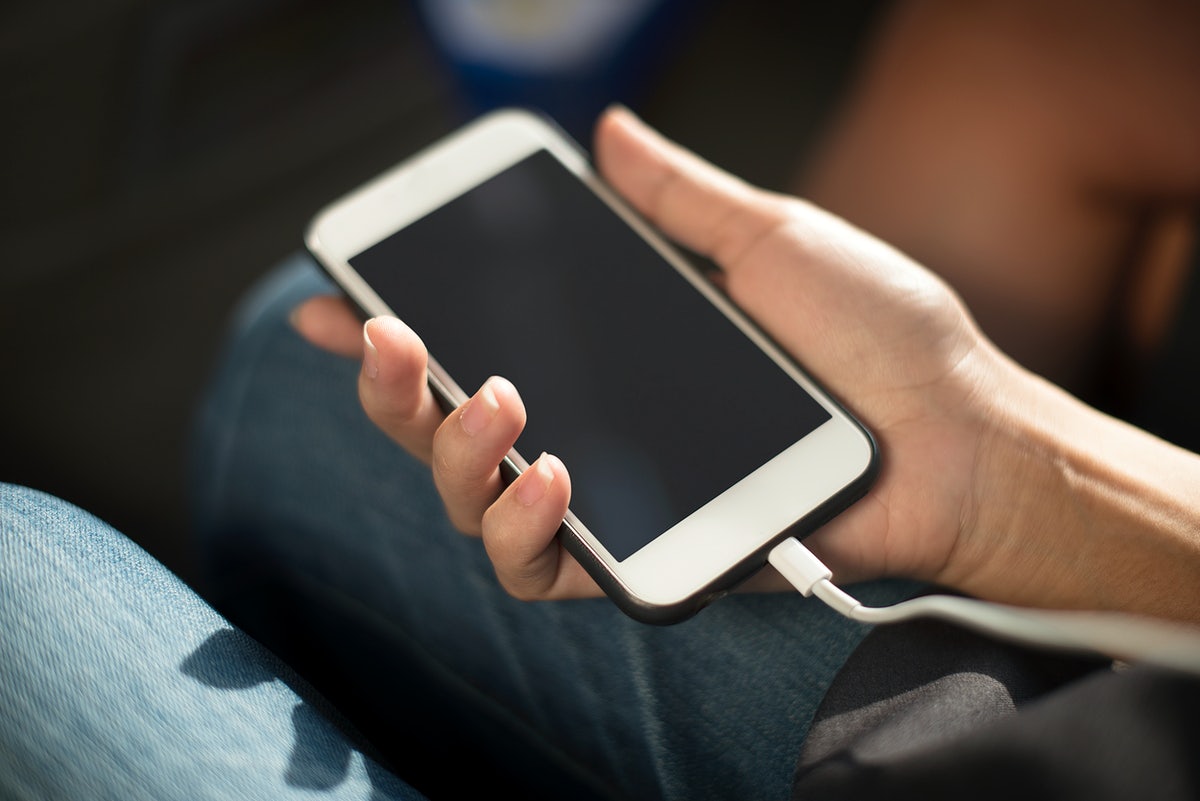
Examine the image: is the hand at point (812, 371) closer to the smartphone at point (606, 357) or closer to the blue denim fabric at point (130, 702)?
the smartphone at point (606, 357)

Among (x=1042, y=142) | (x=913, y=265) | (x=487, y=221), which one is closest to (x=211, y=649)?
(x=487, y=221)

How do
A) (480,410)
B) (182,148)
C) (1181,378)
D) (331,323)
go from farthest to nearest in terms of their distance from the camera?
(182,148) < (1181,378) < (331,323) < (480,410)

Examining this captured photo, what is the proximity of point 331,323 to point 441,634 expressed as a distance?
192 millimetres

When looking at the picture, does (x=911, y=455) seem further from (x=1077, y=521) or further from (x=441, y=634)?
(x=441, y=634)

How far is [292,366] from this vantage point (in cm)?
65

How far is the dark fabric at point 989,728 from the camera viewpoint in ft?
1.00

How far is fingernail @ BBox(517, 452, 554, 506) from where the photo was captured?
48cm

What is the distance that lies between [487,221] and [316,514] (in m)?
0.21

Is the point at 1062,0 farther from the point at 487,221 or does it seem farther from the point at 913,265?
the point at 487,221

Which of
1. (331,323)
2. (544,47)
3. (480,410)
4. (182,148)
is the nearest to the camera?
(480,410)

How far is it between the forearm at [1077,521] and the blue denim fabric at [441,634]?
2.2 inches

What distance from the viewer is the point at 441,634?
22.4 inches

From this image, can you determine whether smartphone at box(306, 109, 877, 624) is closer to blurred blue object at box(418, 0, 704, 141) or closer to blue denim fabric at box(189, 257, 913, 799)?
blue denim fabric at box(189, 257, 913, 799)

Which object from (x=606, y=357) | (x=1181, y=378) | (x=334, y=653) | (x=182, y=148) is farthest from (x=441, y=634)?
(x=182, y=148)
